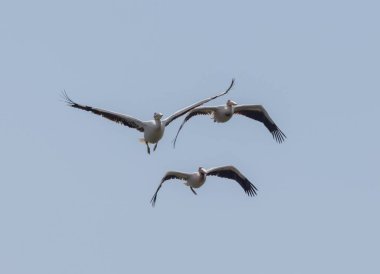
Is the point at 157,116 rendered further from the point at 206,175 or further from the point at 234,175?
the point at 234,175

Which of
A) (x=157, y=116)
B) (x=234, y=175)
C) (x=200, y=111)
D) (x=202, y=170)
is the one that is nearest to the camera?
(x=157, y=116)

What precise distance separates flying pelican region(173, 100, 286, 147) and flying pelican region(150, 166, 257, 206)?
1152 mm

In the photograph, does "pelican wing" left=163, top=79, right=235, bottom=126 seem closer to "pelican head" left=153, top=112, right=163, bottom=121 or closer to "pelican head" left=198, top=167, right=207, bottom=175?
"pelican head" left=153, top=112, right=163, bottom=121

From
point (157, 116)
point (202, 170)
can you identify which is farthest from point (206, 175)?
point (157, 116)

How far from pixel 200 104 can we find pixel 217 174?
374 cm

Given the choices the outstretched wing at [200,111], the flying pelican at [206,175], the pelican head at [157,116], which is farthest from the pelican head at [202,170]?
the pelican head at [157,116]

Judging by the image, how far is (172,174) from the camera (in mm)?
37562

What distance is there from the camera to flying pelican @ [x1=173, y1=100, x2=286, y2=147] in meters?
38.1

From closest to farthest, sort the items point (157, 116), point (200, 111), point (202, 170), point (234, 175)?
point (157, 116) → point (202, 170) → point (200, 111) → point (234, 175)

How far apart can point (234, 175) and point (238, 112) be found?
1.92 m

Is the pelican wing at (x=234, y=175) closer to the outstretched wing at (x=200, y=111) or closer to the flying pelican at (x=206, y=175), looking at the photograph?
the flying pelican at (x=206, y=175)

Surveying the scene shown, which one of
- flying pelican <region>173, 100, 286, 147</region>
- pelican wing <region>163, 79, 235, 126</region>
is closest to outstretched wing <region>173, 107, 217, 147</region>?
flying pelican <region>173, 100, 286, 147</region>

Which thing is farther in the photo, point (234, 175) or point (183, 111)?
point (234, 175)

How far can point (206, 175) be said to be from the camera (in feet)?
125
